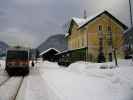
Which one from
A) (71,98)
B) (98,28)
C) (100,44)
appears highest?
(98,28)

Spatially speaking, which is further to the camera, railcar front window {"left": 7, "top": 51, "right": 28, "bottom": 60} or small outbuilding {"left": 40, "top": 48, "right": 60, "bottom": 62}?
small outbuilding {"left": 40, "top": 48, "right": 60, "bottom": 62}

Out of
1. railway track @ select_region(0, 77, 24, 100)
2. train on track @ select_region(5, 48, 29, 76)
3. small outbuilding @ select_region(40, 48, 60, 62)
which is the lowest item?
railway track @ select_region(0, 77, 24, 100)

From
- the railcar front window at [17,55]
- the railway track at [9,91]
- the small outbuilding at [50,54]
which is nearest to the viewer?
the railway track at [9,91]

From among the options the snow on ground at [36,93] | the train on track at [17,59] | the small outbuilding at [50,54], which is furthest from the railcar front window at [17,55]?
the small outbuilding at [50,54]

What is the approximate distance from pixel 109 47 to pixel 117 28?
407cm

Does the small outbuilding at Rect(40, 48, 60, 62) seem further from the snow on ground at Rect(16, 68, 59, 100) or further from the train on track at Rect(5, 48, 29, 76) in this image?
the snow on ground at Rect(16, 68, 59, 100)

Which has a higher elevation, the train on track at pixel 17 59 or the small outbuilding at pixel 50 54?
the small outbuilding at pixel 50 54

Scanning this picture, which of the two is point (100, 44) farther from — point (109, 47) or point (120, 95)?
point (120, 95)

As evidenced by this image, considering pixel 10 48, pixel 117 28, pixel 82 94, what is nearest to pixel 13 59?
pixel 10 48

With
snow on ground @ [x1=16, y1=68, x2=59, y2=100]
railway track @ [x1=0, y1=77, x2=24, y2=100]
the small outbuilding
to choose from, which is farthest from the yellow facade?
the small outbuilding

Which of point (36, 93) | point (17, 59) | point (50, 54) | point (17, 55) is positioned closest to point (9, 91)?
point (36, 93)

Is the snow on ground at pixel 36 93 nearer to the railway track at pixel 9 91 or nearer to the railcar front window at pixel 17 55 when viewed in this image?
the railway track at pixel 9 91

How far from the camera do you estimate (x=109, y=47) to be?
43.2 meters

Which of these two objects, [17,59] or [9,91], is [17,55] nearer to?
[17,59]
